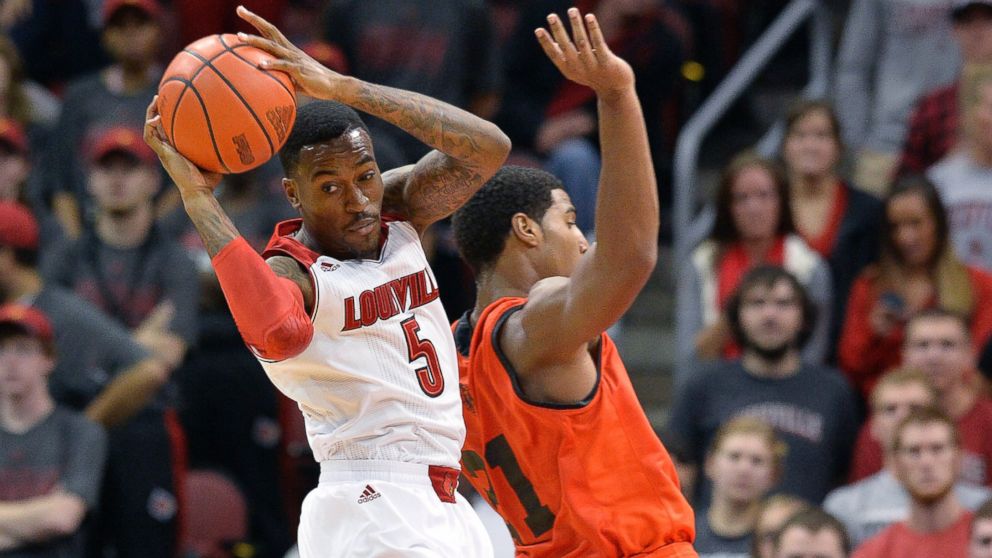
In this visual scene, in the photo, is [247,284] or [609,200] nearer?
[247,284]

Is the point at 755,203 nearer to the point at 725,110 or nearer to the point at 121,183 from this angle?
the point at 725,110

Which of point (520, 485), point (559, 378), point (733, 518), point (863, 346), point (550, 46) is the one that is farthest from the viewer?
point (863, 346)

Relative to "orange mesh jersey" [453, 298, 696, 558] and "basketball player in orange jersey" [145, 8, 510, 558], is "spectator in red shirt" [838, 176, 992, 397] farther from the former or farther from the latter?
"basketball player in orange jersey" [145, 8, 510, 558]

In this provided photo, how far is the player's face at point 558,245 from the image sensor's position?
4590 millimetres

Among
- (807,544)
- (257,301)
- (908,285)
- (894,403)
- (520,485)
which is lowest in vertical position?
(807,544)

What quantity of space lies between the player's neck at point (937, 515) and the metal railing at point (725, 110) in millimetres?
1858

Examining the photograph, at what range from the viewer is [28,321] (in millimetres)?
7418

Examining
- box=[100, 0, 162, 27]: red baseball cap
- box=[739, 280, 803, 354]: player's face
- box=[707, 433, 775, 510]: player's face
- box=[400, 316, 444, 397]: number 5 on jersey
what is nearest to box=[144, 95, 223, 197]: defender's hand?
box=[400, 316, 444, 397]: number 5 on jersey

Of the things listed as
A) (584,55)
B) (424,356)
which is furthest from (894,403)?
(584,55)

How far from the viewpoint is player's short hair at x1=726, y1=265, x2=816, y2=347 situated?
7.38 metres

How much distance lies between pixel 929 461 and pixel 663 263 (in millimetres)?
3250

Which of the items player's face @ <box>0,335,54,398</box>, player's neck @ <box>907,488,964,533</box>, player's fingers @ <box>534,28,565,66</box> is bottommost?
player's face @ <box>0,335,54,398</box>

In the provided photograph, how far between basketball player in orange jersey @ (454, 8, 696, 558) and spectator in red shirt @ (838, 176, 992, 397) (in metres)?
3.36

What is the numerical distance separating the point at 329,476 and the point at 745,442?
120 inches
